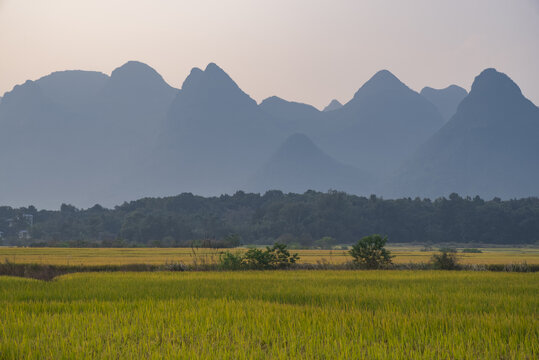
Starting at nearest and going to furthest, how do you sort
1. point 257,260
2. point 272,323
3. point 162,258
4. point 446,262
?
point 272,323, point 446,262, point 257,260, point 162,258

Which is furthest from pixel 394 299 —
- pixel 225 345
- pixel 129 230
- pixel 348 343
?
pixel 129 230

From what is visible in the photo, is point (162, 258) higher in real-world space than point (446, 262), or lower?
lower

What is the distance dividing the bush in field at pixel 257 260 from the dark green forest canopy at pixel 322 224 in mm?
59706

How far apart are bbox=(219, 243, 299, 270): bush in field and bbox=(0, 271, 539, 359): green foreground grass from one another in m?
11.2

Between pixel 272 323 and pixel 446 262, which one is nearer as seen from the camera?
pixel 272 323

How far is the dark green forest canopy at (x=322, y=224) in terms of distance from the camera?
91.8m

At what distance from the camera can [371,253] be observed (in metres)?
30.0

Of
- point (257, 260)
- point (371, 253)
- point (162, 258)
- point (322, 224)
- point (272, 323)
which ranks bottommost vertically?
point (162, 258)

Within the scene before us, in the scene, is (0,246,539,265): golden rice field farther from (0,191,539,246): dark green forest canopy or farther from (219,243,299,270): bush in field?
(0,191,539,246): dark green forest canopy

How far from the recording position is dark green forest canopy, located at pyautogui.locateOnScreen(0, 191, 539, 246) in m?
91.8

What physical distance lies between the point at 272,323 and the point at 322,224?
286 feet

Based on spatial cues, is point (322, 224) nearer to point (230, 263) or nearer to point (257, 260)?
point (257, 260)

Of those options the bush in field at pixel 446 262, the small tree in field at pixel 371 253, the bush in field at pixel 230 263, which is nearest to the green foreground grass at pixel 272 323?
the bush in field at pixel 230 263

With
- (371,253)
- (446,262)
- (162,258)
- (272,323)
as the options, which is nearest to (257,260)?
(371,253)
